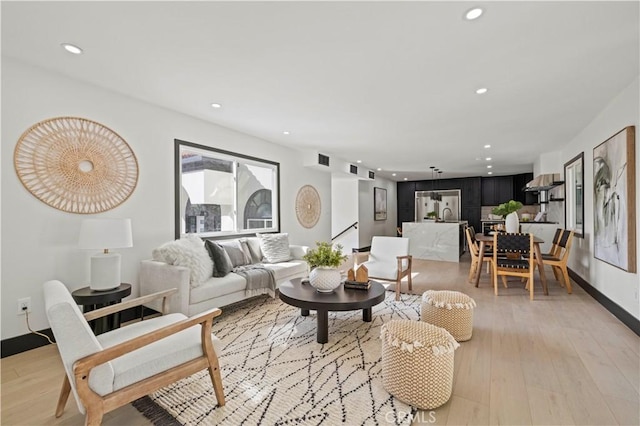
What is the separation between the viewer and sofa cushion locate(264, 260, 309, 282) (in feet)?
13.0

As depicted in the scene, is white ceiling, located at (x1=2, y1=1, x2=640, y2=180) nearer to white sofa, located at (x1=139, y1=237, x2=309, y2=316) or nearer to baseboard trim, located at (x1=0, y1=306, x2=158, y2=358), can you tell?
white sofa, located at (x1=139, y1=237, x2=309, y2=316)

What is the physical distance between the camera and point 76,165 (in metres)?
2.95

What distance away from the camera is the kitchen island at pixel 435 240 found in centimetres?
718

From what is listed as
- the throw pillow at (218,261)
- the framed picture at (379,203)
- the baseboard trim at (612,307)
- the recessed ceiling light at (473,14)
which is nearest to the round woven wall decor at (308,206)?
the throw pillow at (218,261)

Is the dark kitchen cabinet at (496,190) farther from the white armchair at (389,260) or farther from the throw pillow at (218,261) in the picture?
the throw pillow at (218,261)

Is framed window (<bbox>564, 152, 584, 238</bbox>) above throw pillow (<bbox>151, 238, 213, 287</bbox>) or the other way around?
above

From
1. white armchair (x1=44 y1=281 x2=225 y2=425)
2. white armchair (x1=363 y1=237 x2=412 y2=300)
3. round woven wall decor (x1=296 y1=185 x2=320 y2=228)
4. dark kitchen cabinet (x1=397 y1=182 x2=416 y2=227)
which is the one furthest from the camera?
dark kitchen cabinet (x1=397 y1=182 x2=416 y2=227)

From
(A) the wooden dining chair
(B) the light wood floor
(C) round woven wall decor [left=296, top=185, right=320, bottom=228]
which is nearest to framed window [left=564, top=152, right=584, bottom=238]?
(A) the wooden dining chair

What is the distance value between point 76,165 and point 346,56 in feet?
9.21

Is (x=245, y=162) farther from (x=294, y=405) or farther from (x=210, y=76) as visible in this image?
(x=294, y=405)

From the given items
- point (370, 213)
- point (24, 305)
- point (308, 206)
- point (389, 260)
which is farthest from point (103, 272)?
point (370, 213)

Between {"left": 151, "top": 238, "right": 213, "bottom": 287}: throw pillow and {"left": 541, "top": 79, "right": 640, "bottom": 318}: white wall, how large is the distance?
14.3ft

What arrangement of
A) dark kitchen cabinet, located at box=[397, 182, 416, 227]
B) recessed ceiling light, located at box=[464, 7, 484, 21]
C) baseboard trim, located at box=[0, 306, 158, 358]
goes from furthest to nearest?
1. dark kitchen cabinet, located at box=[397, 182, 416, 227]
2. baseboard trim, located at box=[0, 306, 158, 358]
3. recessed ceiling light, located at box=[464, 7, 484, 21]

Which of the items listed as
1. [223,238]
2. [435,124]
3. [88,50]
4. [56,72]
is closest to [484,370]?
[435,124]
